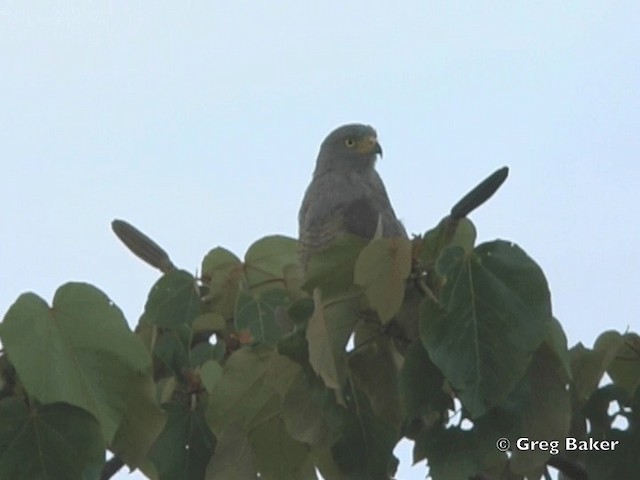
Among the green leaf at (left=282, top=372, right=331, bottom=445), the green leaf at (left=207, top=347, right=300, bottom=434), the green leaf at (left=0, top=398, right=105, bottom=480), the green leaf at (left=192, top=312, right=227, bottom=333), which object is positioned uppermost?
the green leaf at (left=192, top=312, right=227, bottom=333)

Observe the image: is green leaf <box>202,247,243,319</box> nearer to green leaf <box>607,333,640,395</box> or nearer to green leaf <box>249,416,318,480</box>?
green leaf <box>249,416,318,480</box>

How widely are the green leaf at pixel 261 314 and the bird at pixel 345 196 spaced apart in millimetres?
691

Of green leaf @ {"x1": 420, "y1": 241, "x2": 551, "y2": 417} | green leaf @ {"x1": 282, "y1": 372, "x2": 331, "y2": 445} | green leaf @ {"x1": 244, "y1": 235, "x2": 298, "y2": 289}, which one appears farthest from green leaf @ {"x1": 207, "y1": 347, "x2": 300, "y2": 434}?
green leaf @ {"x1": 244, "y1": 235, "x2": 298, "y2": 289}

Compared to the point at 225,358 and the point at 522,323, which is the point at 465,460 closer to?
the point at 522,323

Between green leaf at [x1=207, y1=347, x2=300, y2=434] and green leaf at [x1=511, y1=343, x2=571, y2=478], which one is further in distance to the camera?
green leaf at [x1=207, y1=347, x2=300, y2=434]

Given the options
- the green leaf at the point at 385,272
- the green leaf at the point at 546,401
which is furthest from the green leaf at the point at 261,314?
the green leaf at the point at 546,401

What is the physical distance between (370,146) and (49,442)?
4073mm

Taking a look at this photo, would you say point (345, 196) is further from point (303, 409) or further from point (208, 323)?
point (303, 409)

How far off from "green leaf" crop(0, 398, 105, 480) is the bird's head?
367cm

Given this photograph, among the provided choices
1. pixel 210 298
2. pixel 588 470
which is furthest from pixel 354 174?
pixel 588 470

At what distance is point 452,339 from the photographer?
3.18 metres

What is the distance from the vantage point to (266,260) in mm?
4461

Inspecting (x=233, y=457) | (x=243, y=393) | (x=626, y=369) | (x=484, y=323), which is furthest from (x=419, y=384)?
(x=626, y=369)

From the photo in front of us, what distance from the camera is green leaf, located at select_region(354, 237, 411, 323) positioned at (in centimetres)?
324
